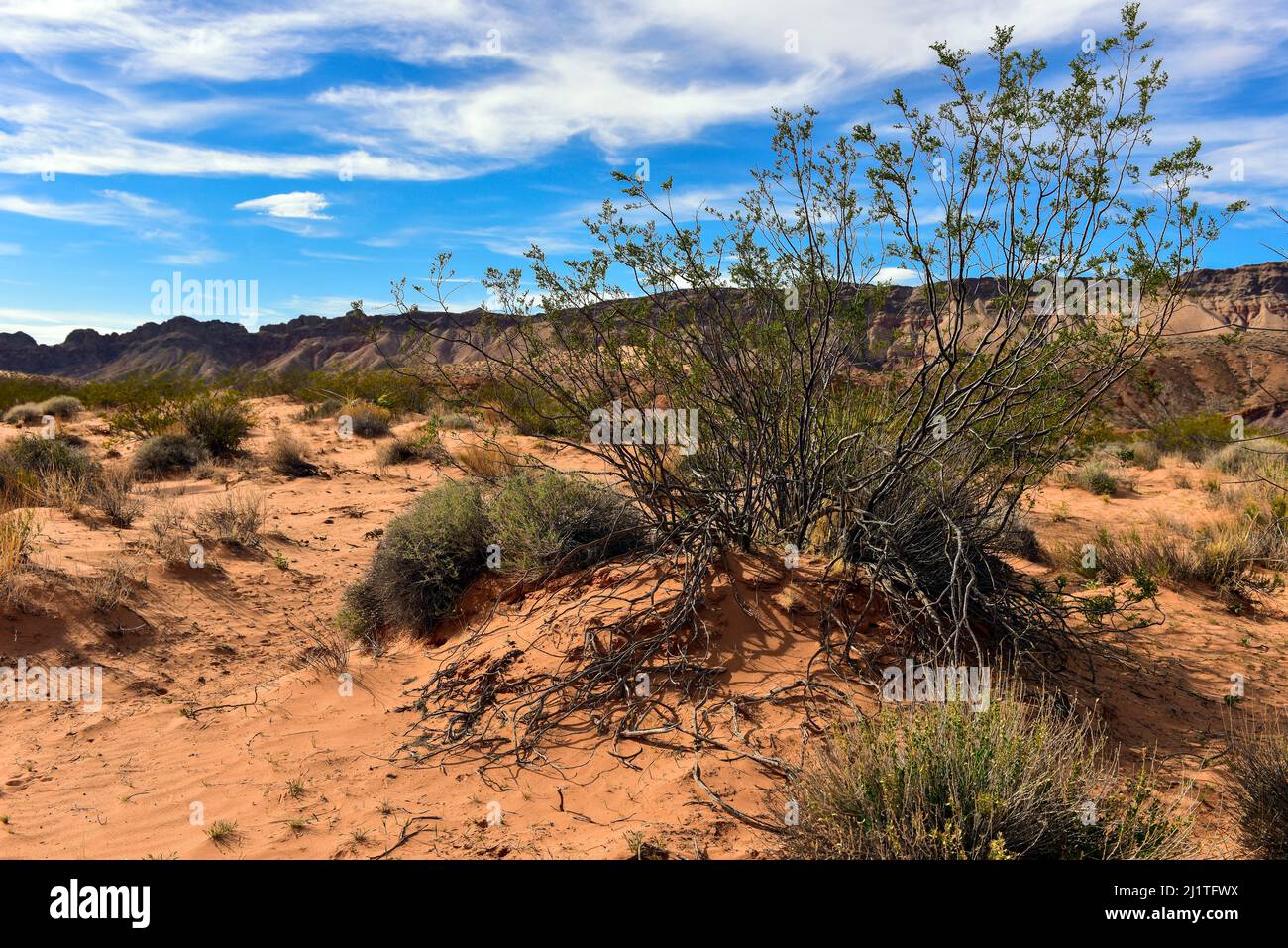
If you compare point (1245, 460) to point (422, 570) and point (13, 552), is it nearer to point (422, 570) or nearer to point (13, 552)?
point (422, 570)

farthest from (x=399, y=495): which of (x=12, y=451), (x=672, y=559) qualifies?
(x=672, y=559)

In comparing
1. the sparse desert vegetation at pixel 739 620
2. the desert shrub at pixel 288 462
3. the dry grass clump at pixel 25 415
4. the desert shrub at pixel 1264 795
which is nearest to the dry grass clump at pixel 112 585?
the sparse desert vegetation at pixel 739 620

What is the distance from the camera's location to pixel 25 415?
19.2m

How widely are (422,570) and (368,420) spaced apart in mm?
11646

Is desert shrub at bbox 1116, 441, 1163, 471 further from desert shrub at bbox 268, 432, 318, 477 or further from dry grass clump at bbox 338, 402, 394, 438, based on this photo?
dry grass clump at bbox 338, 402, 394, 438

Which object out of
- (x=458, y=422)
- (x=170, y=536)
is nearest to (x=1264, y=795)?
(x=170, y=536)

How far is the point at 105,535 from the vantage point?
8.10m

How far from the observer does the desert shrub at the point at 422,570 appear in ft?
21.2

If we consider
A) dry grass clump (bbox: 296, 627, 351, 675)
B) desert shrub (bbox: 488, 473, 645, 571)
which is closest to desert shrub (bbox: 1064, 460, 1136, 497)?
desert shrub (bbox: 488, 473, 645, 571)

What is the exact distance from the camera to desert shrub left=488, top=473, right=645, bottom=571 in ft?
20.7

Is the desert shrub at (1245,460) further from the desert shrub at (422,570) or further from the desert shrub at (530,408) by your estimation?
the desert shrub at (422,570)

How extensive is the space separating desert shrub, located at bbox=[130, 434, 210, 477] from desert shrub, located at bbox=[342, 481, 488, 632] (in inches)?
309

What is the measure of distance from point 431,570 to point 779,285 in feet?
11.8

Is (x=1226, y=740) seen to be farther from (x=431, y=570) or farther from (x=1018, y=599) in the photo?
(x=431, y=570)
